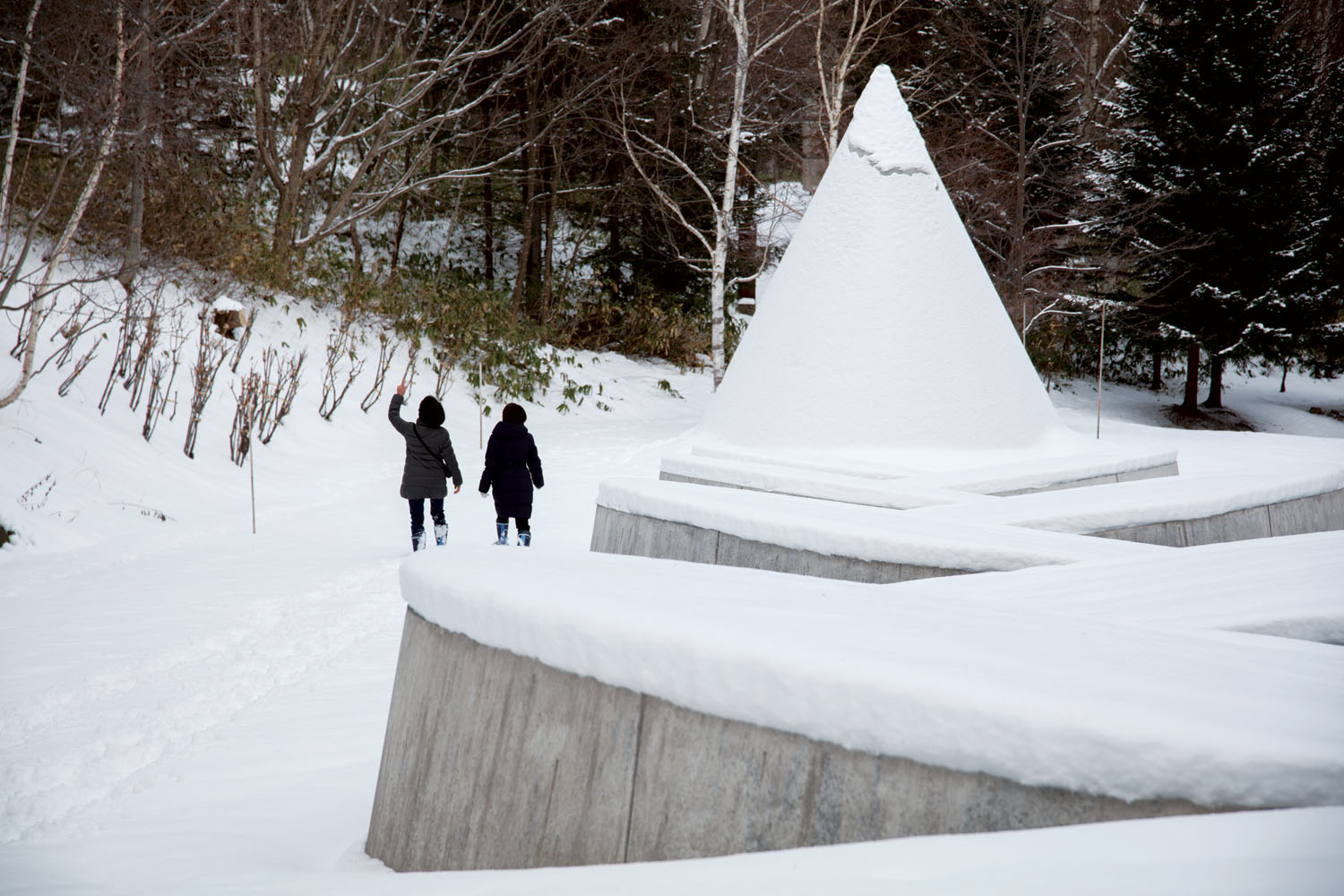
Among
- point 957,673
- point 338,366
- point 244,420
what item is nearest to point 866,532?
point 957,673

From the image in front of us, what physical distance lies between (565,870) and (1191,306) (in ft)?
56.5

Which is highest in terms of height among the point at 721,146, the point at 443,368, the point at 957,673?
the point at 721,146

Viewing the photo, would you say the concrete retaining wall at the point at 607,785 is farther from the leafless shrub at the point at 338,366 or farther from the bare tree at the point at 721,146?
the bare tree at the point at 721,146

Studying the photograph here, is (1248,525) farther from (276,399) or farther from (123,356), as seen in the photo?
(123,356)

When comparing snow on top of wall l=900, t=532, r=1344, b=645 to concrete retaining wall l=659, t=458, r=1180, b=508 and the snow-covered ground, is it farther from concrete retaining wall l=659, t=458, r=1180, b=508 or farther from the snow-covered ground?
concrete retaining wall l=659, t=458, r=1180, b=508

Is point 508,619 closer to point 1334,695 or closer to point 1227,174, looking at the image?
point 1334,695

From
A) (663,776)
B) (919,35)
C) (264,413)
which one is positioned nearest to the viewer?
(663,776)

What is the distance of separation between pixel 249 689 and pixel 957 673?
11.3ft

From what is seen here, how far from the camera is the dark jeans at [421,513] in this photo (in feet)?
21.6

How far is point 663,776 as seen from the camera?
5.37 feet

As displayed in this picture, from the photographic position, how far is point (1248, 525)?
389cm

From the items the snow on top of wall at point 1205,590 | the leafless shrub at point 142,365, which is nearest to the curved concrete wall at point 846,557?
the snow on top of wall at point 1205,590

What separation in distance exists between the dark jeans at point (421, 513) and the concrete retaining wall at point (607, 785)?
4.48m

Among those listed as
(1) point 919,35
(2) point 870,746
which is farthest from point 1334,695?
(1) point 919,35
